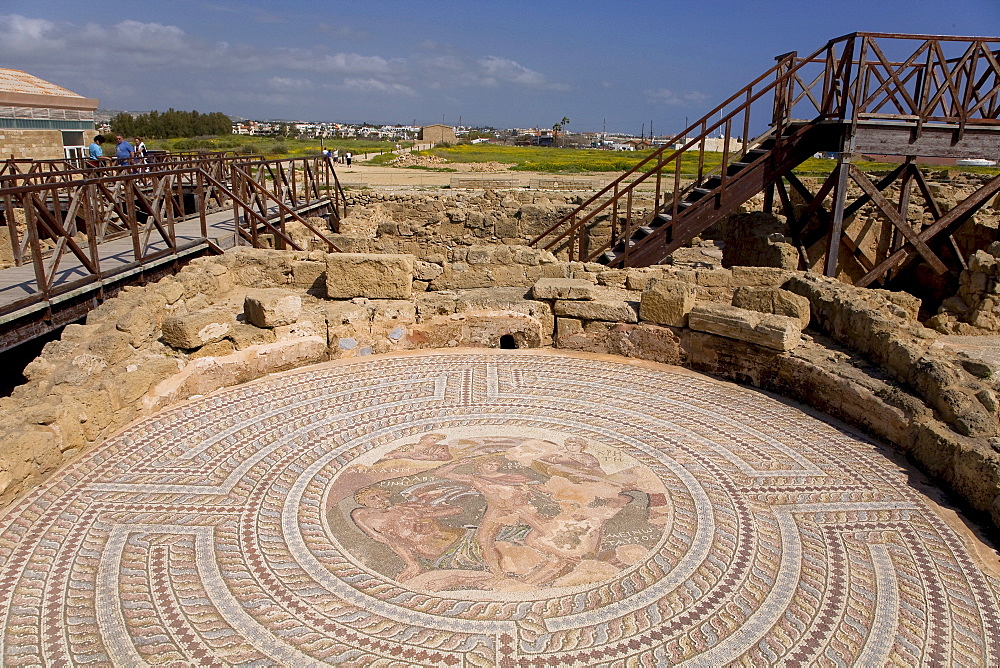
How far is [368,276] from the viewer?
25.9 ft

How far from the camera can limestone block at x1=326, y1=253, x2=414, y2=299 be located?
310 inches

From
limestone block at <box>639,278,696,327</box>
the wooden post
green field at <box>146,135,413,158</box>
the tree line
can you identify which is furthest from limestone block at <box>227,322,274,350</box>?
the tree line

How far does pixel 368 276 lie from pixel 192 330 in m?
2.11

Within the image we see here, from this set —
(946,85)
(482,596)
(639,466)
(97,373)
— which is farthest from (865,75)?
(97,373)

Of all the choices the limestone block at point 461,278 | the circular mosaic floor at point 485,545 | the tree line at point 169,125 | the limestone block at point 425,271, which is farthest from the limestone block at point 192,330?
the tree line at point 169,125

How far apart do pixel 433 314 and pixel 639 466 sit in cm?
357

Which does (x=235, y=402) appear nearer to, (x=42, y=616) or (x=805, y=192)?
(x=42, y=616)

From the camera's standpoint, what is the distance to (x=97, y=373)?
223 inches

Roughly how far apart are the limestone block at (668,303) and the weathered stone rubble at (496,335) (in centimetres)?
2

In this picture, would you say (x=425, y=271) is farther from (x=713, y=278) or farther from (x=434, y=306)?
(x=713, y=278)

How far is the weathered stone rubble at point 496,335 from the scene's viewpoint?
4.86 m

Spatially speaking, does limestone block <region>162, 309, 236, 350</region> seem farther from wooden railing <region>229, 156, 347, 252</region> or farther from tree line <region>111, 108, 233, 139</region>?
tree line <region>111, 108, 233, 139</region>

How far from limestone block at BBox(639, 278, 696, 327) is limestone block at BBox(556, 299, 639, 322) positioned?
0.57 feet

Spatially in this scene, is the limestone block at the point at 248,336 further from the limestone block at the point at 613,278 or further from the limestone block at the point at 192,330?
the limestone block at the point at 613,278
